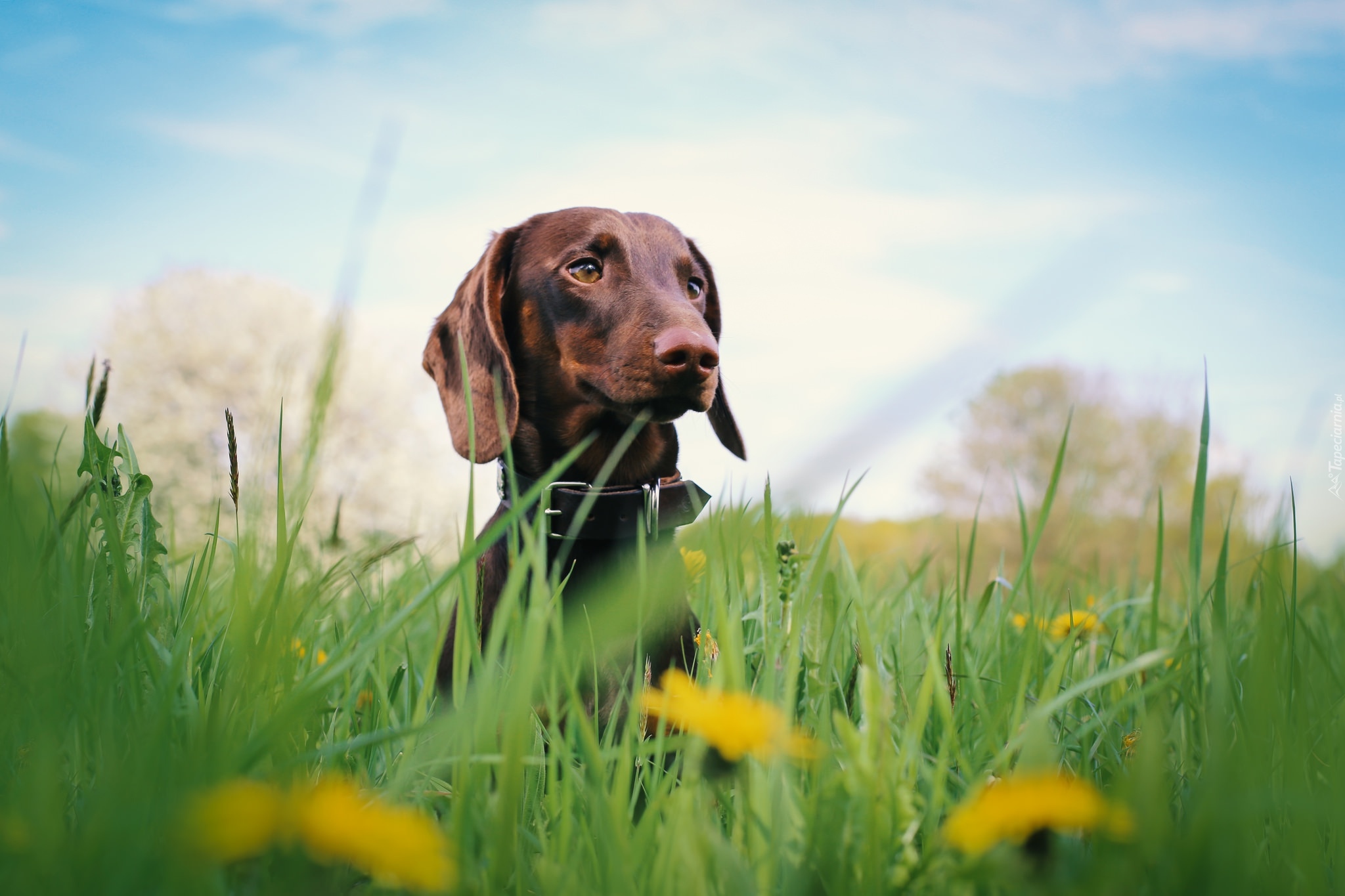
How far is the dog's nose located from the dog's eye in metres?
0.57

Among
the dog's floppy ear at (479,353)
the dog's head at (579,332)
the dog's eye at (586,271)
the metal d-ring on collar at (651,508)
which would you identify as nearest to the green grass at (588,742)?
the metal d-ring on collar at (651,508)

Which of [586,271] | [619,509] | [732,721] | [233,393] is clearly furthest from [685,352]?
[233,393]

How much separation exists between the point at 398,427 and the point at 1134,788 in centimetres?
1476

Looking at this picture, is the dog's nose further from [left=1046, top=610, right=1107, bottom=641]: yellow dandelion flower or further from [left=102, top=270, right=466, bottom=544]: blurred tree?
[left=102, top=270, right=466, bottom=544]: blurred tree

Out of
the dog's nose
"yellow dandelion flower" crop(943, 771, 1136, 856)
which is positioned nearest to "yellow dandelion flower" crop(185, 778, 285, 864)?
"yellow dandelion flower" crop(943, 771, 1136, 856)

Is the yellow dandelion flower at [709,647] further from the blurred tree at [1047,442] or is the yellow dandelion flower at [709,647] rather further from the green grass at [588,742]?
the blurred tree at [1047,442]

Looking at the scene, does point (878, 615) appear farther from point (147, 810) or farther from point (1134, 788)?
point (147, 810)

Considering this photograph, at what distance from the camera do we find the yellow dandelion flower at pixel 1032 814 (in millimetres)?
660

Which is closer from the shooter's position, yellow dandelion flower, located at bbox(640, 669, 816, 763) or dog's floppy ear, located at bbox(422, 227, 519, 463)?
yellow dandelion flower, located at bbox(640, 669, 816, 763)

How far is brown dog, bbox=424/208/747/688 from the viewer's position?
2322mm

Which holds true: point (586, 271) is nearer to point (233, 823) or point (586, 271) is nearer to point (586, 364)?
point (586, 364)

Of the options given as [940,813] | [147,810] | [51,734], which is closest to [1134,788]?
[940,813]

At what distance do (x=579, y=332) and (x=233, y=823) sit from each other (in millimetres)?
2229

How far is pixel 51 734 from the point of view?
1.00 metres
